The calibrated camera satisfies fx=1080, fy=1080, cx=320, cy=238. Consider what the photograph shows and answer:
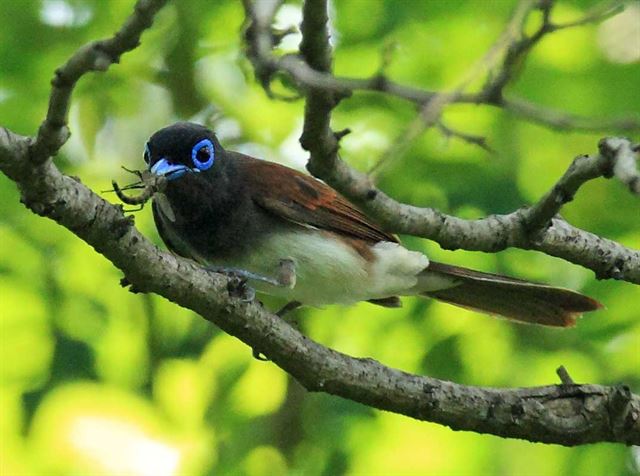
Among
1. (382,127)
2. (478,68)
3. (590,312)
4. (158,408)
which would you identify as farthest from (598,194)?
(478,68)

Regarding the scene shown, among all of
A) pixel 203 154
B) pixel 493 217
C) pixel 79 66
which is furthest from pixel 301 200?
pixel 79 66

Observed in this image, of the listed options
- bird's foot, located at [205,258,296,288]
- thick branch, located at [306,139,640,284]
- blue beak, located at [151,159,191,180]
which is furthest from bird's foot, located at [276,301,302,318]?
thick branch, located at [306,139,640,284]

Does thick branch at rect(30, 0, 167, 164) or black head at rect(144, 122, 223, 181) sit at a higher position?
black head at rect(144, 122, 223, 181)

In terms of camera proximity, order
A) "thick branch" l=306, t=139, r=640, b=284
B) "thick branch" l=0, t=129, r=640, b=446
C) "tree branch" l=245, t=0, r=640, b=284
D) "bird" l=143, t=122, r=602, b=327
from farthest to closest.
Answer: "bird" l=143, t=122, r=602, b=327 → "thick branch" l=306, t=139, r=640, b=284 → "thick branch" l=0, t=129, r=640, b=446 → "tree branch" l=245, t=0, r=640, b=284

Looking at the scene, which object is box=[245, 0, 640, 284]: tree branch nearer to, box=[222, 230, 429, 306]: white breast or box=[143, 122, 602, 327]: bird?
box=[143, 122, 602, 327]: bird

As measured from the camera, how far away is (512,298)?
5.59 m

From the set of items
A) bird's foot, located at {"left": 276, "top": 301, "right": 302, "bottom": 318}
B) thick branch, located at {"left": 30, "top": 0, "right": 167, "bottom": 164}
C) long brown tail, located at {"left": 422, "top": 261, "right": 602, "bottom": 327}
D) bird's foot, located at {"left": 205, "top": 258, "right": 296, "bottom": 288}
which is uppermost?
long brown tail, located at {"left": 422, "top": 261, "right": 602, "bottom": 327}

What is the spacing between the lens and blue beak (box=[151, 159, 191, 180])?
14.7ft

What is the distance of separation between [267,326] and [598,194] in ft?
9.15

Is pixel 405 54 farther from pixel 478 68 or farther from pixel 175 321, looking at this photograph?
pixel 478 68

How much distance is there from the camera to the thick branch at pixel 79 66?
2.55m

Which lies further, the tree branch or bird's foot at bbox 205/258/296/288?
bird's foot at bbox 205/258/296/288

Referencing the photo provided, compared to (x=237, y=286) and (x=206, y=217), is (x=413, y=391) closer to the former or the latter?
(x=237, y=286)

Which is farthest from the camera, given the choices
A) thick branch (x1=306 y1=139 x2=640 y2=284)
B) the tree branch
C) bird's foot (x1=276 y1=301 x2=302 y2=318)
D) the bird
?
bird's foot (x1=276 y1=301 x2=302 y2=318)
